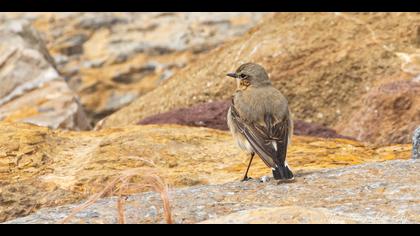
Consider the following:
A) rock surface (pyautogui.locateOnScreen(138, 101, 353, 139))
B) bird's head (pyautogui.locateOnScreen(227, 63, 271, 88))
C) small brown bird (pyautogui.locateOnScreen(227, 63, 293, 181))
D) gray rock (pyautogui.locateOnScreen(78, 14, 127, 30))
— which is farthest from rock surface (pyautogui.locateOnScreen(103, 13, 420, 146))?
gray rock (pyautogui.locateOnScreen(78, 14, 127, 30))

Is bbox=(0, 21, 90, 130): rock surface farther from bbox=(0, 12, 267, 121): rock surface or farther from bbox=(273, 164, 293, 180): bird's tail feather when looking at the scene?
bbox=(273, 164, 293, 180): bird's tail feather

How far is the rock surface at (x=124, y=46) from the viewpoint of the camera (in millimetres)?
31250

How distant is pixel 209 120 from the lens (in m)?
21.2

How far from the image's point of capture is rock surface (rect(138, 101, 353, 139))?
68.0 ft

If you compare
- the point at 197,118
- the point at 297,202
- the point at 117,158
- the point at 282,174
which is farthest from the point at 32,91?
the point at 297,202

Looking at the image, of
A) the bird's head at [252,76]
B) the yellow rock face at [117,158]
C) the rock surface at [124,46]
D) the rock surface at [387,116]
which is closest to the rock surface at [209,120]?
the rock surface at [387,116]

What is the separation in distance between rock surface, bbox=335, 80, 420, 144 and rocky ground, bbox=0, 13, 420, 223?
0.13 ft

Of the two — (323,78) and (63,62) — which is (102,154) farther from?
(63,62)

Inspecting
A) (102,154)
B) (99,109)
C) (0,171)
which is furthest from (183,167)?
(99,109)

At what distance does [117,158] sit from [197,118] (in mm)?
5659

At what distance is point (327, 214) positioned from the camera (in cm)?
980

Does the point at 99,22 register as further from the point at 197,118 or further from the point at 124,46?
the point at 197,118

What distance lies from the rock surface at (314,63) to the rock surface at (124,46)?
4.28m

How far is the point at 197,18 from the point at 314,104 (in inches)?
499
